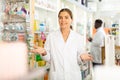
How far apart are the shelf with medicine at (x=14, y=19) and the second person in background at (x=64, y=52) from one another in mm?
480

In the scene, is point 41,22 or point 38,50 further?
point 41,22

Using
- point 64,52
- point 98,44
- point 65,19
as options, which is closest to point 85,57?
point 64,52

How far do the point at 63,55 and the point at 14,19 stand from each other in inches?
37.2

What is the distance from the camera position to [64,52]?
262 centimetres

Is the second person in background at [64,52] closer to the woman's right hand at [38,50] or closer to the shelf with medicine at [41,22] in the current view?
the woman's right hand at [38,50]

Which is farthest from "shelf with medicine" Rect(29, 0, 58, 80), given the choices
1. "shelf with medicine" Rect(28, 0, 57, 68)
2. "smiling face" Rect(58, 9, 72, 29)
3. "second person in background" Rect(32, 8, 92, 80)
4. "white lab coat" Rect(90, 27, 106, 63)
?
"white lab coat" Rect(90, 27, 106, 63)

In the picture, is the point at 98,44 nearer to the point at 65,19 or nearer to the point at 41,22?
the point at 41,22

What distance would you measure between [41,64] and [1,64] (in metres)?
2.52

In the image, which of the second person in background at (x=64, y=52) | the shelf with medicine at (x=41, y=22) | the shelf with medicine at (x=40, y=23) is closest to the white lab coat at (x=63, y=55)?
the second person in background at (x=64, y=52)

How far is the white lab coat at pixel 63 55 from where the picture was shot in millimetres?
2623

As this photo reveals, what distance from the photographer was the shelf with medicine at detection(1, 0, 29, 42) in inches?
116

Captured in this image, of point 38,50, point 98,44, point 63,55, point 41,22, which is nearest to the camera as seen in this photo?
point 38,50

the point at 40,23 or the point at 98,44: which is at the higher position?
the point at 40,23

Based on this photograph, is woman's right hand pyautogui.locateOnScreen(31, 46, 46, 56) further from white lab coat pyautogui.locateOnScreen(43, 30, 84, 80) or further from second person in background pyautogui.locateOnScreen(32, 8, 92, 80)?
white lab coat pyautogui.locateOnScreen(43, 30, 84, 80)
